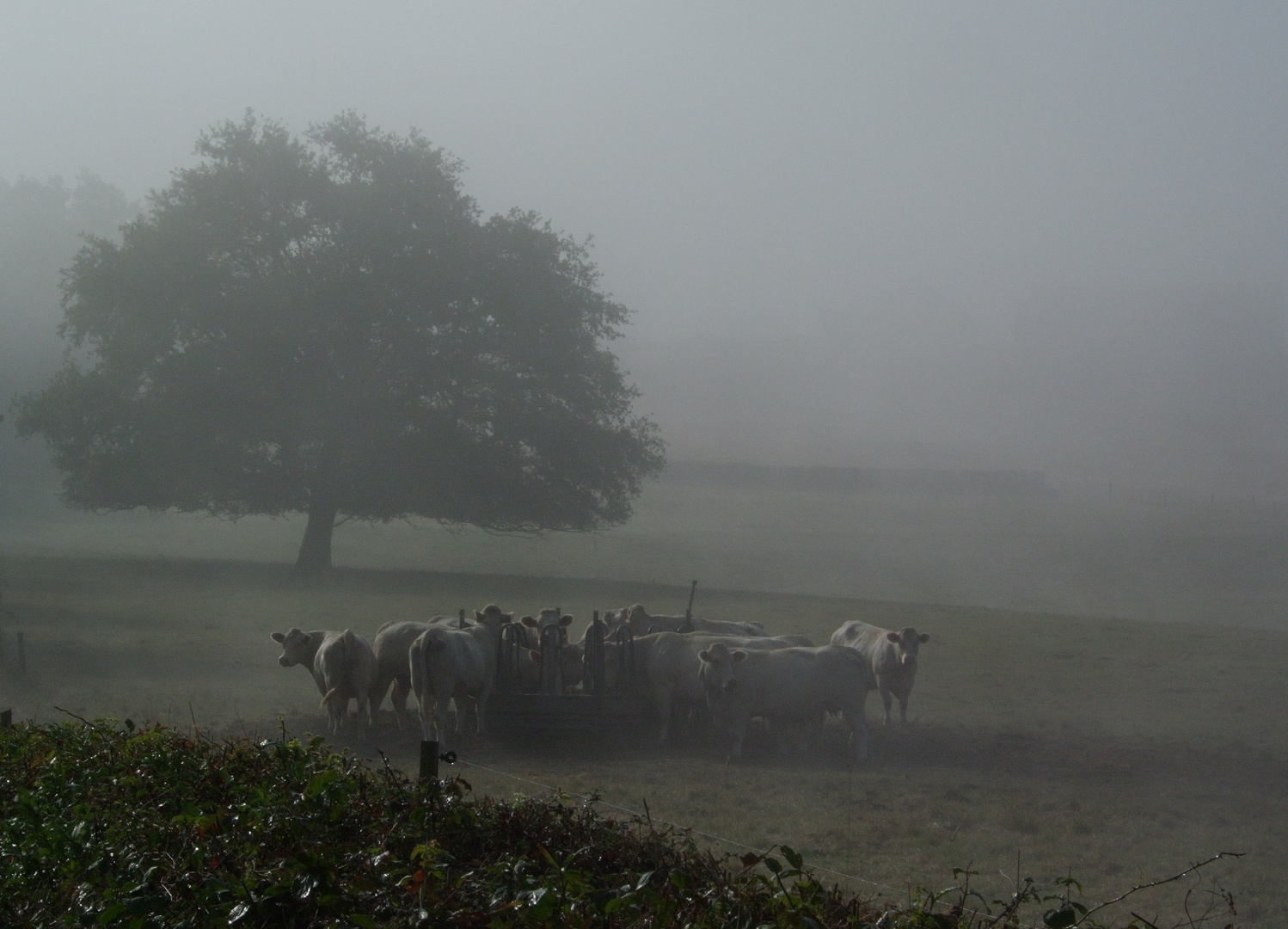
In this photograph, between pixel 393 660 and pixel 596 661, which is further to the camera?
pixel 393 660

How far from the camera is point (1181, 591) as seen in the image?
2000 inches

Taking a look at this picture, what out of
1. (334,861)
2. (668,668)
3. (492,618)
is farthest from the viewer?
(492,618)

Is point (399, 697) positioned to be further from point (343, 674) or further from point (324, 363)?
point (324, 363)

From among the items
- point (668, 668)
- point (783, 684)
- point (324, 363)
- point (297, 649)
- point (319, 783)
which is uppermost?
point (324, 363)

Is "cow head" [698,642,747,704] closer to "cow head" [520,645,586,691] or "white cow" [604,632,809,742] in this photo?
"white cow" [604,632,809,742]

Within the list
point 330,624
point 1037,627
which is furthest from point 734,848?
point 1037,627

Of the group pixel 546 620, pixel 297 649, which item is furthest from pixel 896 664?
pixel 297 649

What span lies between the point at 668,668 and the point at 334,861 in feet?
37.5

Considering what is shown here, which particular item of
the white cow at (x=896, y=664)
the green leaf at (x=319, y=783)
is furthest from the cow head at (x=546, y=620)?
the green leaf at (x=319, y=783)

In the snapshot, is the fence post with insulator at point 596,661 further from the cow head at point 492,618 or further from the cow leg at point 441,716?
the cow leg at point 441,716

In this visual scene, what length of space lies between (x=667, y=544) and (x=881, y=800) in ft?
159

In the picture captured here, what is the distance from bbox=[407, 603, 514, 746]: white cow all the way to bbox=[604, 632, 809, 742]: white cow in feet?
6.39

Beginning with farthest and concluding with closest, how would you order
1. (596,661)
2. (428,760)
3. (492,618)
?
(492,618) → (596,661) → (428,760)

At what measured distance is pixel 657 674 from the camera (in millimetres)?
15516
